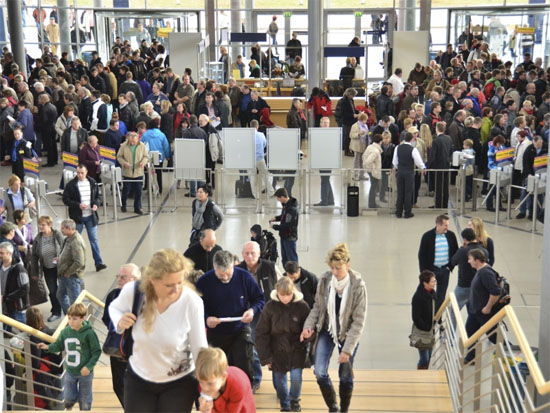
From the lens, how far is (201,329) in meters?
4.76

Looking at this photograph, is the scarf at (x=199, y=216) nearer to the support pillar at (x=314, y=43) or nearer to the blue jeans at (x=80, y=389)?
the blue jeans at (x=80, y=389)

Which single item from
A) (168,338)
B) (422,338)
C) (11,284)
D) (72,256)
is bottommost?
(422,338)

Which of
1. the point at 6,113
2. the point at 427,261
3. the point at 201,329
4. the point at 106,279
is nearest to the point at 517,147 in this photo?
the point at 427,261

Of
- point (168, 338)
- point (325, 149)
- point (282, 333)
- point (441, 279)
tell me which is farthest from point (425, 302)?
point (325, 149)

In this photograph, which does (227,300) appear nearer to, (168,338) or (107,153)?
(168,338)

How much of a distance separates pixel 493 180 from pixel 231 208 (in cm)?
466

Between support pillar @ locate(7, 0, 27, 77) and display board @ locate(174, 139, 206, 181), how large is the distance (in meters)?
12.2

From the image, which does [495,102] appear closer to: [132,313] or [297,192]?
[297,192]

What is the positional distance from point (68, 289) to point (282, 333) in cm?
427

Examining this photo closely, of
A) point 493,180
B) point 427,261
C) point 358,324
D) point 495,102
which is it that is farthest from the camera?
point 495,102

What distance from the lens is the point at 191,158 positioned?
1648 cm

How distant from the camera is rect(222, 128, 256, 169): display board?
16.2m

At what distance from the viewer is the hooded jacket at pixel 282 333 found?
749 centimetres

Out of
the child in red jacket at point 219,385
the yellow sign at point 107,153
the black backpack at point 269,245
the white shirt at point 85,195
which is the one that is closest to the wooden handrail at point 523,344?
the child in red jacket at point 219,385
